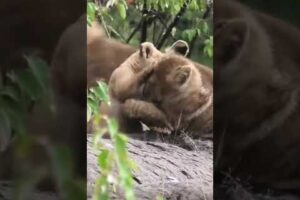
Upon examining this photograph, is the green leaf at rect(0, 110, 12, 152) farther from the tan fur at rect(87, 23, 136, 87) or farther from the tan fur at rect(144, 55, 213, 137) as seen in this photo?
the tan fur at rect(144, 55, 213, 137)

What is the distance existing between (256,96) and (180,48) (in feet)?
1.44

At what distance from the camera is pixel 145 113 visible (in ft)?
10.8

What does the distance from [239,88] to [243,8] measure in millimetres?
385

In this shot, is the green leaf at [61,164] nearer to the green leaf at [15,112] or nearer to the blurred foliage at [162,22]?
the green leaf at [15,112]

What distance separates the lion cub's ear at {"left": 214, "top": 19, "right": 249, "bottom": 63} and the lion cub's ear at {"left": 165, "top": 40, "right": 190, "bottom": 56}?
0.15 m

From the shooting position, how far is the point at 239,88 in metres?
3.30

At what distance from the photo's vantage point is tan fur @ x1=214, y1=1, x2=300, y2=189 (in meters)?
3.29

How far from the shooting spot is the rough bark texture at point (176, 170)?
3.25 meters

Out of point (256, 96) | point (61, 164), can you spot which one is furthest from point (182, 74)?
point (61, 164)

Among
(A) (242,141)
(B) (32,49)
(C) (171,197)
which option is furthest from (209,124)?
(B) (32,49)

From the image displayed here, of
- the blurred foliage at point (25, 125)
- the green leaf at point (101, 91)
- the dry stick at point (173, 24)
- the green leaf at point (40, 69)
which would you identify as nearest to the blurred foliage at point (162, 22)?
the dry stick at point (173, 24)

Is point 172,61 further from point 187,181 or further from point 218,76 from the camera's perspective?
point 187,181

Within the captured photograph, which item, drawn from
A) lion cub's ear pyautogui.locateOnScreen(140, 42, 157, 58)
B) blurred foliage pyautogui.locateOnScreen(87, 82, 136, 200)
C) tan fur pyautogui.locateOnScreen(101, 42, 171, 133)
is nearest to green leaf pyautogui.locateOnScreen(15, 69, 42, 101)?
blurred foliage pyautogui.locateOnScreen(87, 82, 136, 200)

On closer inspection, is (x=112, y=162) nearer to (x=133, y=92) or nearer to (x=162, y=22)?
(x=133, y=92)
